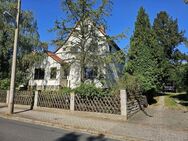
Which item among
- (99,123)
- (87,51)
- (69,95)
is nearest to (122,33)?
(87,51)

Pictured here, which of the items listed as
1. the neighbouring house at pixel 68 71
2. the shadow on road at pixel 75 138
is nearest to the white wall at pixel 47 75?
the neighbouring house at pixel 68 71

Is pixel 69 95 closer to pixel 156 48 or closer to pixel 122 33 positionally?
pixel 122 33

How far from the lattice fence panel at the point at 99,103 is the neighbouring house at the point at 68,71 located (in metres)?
8.32

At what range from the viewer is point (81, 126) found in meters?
9.72

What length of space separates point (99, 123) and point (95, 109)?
208cm

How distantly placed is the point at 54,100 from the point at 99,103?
3.64 meters

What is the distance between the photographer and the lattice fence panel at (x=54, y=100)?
14.0 m

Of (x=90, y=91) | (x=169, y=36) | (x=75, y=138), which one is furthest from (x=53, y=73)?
(x=169, y=36)

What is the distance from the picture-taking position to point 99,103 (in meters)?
12.5

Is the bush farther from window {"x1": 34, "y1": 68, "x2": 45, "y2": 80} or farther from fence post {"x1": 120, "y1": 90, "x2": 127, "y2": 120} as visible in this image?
window {"x1": 34, "y1": 68, "x2": 45, "y2": 80}

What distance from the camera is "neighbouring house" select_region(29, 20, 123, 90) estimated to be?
22.3m

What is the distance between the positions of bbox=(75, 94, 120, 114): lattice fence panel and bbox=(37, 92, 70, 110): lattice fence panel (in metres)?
0.88

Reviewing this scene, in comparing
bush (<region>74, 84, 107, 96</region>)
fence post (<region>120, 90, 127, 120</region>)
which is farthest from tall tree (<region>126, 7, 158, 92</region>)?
fence post (<region>120, 90, 127, 120</region>)

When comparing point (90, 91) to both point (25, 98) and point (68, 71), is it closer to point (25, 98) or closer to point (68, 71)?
point (25, 98)
